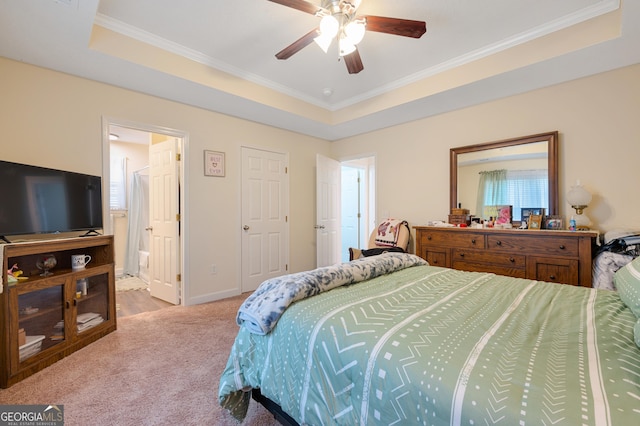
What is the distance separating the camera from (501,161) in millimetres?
3135

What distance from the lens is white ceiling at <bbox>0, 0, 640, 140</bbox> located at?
2094 mm

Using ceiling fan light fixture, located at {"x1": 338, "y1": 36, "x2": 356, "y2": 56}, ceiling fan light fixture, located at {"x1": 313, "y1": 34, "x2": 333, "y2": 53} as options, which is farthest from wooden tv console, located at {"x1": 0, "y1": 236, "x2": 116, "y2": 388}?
ceiling fan light fixture, located at {"x1": 338, "y1": 36, "x2": 356, "y2": 56}

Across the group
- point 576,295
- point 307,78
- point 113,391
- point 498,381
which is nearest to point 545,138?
point 576,295

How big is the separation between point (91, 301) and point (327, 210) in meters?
3.22

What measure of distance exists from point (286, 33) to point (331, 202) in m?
2.79

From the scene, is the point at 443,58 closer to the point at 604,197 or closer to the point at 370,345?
the point at 604,197

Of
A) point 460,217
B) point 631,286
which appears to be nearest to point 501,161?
point 460,217

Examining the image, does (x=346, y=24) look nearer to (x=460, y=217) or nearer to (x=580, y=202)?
(x=460, y=217)

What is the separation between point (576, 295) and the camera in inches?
57.0

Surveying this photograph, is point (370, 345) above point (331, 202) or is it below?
below

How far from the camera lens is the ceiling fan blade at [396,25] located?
1.84 meters

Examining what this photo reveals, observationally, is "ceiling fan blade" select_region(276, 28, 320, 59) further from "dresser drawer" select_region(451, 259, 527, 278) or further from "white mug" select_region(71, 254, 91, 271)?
"dresser drawer" select_region(451, 259, 527, 278)

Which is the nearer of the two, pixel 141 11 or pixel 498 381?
pixel 498 381

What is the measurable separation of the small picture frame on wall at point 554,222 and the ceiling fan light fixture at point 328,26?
265 centimetres
